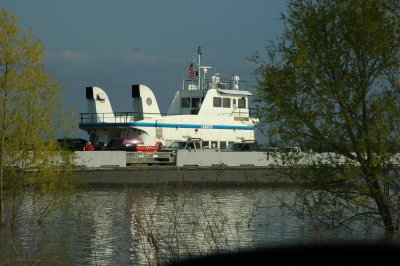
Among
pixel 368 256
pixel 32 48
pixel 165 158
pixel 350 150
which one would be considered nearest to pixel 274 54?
pixel 350 150

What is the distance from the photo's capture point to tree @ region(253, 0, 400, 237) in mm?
12633

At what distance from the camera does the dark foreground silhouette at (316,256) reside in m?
1.77

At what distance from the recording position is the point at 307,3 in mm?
13820

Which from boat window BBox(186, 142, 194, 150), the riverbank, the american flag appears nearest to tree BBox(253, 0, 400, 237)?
the riverbank

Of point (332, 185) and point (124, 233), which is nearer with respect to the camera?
point (332, 185)

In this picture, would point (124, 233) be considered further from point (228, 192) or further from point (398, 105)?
point (228, 192)

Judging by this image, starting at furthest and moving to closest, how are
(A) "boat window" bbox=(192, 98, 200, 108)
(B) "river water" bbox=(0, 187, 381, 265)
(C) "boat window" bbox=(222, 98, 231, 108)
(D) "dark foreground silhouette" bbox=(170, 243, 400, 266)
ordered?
1. (A) "boat window" bbox=(192, 98, 200, 108)
2. (C) "boat window" bbox=(222, 98, 231, 108)
3. (B) "river water" bbox=(0, 187, 381, 265)
4. (D) "dark foreground silhouette" bbox=(170, 243, 400, 266)

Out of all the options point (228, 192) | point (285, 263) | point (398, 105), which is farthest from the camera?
point (228, 192)

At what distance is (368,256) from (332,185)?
11360 millimetres

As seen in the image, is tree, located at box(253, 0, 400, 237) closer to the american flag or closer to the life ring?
the life ring

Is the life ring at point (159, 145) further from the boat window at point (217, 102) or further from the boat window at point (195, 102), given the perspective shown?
the boat window at point (217, 102)

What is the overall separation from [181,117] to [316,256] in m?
38.4

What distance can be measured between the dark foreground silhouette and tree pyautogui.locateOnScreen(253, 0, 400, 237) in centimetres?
1075

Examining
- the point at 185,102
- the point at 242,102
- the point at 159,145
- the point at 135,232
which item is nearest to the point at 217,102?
the point at 242,102
